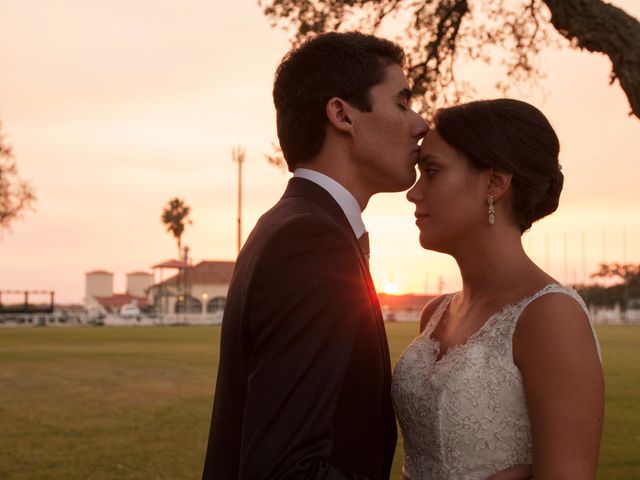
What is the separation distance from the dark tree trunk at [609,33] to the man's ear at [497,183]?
528 centimetres

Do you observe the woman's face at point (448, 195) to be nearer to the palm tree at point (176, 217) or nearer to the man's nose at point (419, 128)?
the man's nose at point (419, 128)

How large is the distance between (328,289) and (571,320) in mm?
1055

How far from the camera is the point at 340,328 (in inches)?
95.1

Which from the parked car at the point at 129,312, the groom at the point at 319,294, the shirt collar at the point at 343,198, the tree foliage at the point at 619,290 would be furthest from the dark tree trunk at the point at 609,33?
the tree foliage at the point at 619,290

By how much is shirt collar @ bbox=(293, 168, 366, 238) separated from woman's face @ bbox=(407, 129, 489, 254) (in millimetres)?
782

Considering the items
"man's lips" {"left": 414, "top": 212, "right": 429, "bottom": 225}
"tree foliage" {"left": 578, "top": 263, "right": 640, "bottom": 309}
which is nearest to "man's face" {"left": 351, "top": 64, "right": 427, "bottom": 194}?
"man's lips" {"left": 414, "top": 212, "right": 429, "bottom": 225}

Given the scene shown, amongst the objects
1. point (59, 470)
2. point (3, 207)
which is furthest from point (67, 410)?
point (3, 207)

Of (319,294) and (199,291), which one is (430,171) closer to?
(319,294)

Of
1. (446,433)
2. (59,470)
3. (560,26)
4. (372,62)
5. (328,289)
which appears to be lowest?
(59,470)

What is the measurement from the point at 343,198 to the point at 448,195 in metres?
0.84

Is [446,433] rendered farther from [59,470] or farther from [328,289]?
[59,470]

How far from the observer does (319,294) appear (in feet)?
7.88

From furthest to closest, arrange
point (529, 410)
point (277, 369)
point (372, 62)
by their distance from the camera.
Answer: point (529, 410) < point (372, 62) < point (277, 369)

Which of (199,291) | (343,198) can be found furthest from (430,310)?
(199,291)
